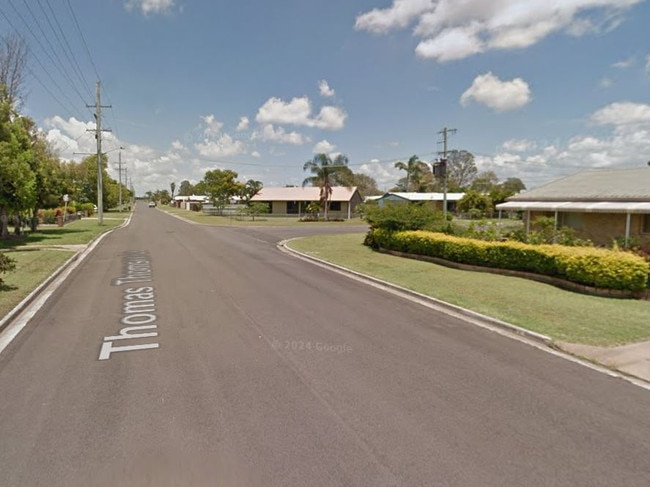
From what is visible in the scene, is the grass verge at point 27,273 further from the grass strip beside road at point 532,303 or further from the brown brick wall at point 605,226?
the brown brick wall at point 605,226

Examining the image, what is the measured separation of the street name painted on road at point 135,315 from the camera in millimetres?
5688

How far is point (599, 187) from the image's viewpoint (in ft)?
64.3

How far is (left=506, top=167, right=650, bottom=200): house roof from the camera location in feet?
56.6

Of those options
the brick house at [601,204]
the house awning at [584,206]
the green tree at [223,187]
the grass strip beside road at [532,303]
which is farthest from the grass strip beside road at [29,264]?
the green tree at [223,187]

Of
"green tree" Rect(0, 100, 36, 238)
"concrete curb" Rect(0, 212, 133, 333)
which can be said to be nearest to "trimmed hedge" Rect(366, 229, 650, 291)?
"concrete curb" Rect(0, 212, 133, 333)

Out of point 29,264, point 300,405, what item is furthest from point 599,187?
point 29,264

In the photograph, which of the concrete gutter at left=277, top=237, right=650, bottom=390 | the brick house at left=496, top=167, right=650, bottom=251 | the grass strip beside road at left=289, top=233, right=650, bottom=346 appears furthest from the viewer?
the brick house at left=496, top=167, right=650, bottom=251

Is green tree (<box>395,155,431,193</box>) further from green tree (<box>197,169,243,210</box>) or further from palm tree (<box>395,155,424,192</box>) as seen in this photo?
green tree (<box>197,169,243,210</box>)

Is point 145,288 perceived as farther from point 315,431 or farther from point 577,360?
point 577,360

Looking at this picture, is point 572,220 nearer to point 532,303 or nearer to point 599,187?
point 599,187

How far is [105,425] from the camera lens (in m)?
3.66

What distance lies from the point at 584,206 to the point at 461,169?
254 feet

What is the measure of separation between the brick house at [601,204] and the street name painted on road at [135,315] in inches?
653

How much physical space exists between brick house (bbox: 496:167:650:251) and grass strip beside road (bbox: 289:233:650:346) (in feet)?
24.3
